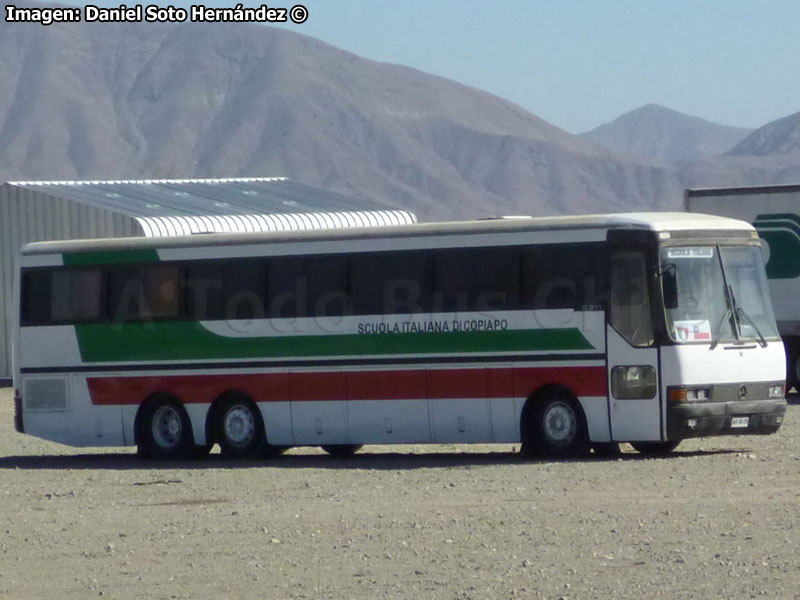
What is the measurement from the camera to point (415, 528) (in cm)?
1320

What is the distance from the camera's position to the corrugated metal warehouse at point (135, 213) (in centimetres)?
4019

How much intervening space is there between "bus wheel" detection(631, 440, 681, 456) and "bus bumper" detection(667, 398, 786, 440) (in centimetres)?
117

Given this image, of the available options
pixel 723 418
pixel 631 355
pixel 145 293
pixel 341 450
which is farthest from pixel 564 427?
pixel 145 293

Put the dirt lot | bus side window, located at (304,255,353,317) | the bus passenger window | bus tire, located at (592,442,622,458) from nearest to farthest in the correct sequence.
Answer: the dirt lot, bus tire, located at (592,442,622,458), bus side window, located at (304,255,353,317), the bus passenger window

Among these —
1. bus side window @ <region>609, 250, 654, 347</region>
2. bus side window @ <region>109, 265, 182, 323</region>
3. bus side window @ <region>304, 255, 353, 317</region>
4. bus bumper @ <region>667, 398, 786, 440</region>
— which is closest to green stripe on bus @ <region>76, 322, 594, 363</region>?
bus side window @ <region>109, 265, 182, 323</region>

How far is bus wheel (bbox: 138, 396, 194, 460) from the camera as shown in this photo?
21.5 m

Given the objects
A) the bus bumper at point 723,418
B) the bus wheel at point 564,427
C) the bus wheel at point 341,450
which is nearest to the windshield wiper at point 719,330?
the bus bumper at point 723,418

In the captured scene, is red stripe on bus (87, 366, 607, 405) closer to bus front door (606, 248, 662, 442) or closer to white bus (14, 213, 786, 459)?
white bus (14, 213, 786, 459)

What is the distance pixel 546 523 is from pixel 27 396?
1117 cm

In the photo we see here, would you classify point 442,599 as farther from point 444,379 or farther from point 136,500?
point 444,379

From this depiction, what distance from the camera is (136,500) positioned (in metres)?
16.5

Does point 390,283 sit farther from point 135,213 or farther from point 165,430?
point 135,213

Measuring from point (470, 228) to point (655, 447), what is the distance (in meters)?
3.46

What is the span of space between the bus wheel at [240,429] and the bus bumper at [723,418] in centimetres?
548
